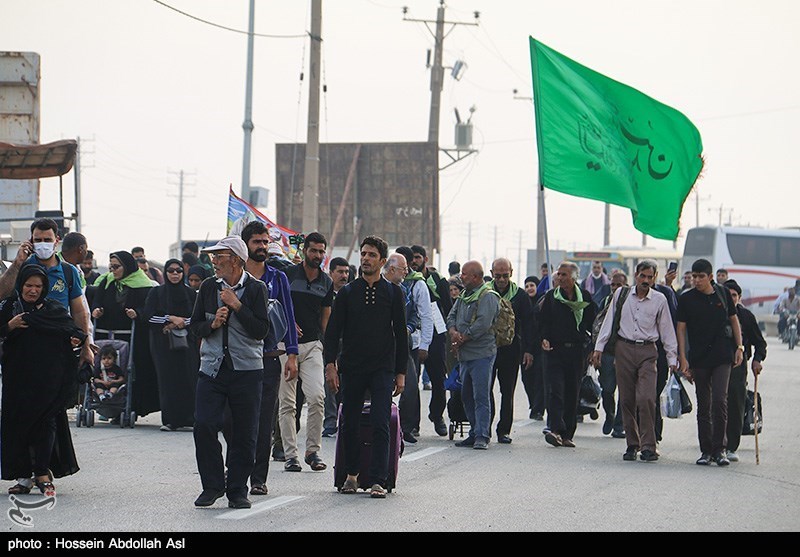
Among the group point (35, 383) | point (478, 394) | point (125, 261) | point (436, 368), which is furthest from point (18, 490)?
point (436, 368)

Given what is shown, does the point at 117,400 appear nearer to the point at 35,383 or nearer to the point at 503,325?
the point at 503,325

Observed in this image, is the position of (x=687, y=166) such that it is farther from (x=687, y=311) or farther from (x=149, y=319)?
(x=149, y=319)

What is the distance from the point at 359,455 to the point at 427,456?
A: 9.93ft

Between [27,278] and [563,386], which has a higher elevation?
[27,278]

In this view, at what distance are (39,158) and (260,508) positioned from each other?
9.71m

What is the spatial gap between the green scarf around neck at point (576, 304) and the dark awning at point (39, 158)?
6466 mm

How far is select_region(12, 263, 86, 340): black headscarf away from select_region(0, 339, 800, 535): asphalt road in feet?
3.86

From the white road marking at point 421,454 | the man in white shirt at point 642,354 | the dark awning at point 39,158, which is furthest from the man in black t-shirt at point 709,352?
the dark awning at point 39,158

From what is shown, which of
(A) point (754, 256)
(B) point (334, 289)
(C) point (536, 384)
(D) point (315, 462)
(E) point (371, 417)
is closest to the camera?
(E) point (371, 417)

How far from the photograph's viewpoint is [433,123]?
44.4m

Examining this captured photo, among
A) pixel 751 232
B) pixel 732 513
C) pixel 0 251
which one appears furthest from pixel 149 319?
pixel 751 232

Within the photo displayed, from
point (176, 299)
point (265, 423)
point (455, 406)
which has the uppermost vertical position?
point (176, 299)

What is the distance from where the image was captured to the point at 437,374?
16.4m
